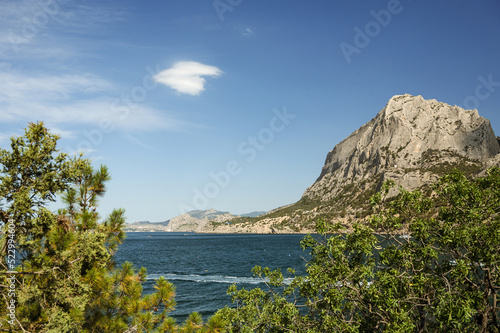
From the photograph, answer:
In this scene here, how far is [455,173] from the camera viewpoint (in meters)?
11.2

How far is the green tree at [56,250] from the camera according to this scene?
7176mm

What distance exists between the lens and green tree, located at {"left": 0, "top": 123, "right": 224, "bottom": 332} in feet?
23.5

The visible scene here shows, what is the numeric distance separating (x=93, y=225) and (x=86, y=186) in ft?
3.94

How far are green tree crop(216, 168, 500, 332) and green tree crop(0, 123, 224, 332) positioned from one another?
3752 millimetres

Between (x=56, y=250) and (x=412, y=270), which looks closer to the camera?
(x=56, y=250)

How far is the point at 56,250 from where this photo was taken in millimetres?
7238

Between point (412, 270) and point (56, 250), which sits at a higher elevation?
point (56, 250)

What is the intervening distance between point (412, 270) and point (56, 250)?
10.2m

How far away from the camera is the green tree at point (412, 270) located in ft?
30.6

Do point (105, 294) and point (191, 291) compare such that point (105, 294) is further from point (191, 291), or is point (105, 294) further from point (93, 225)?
point (191, 291)

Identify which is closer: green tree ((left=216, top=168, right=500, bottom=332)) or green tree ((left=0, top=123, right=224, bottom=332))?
green tree ((left=0, top=123, right=224, bottom=332))

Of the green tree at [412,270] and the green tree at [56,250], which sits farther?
the green tree at [412,270]

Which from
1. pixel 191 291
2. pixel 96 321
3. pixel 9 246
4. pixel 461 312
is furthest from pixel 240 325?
pixel 191 291

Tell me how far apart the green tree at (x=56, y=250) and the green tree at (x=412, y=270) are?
375 centimetres
